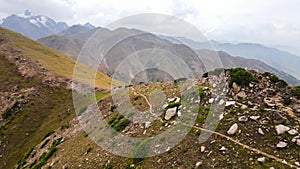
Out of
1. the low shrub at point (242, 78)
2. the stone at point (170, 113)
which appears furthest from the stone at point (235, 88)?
the stone at point (170, 113)

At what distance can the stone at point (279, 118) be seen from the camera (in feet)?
75.9

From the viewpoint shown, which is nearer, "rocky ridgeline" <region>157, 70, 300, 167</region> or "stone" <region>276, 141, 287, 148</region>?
"stone" <region>276, 141, 287, 148</region>

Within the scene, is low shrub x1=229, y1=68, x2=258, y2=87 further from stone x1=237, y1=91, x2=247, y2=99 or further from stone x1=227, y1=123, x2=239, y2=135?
stone x1=227, y1=123, x2=239, y2=135

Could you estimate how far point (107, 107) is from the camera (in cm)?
4338

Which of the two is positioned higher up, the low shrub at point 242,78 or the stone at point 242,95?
the low shrub at point 242,78

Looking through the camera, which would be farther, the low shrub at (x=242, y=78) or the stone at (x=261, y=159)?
the low shrub at (x=242, y=78)

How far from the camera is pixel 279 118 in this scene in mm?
23484

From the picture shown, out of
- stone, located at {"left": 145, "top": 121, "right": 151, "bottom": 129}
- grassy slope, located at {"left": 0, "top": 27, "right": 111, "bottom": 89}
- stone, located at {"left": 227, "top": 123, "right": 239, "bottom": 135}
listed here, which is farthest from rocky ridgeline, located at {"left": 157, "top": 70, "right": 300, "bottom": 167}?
grassy slope, located at {"left": 0, "top": 27, "right": 111, "bottom": 89}

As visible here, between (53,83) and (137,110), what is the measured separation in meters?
39.8

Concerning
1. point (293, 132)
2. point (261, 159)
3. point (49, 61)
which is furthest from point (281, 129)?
point (49, 61)

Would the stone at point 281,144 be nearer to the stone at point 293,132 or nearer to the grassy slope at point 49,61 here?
the stone at point 293,132

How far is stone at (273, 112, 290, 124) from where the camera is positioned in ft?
75.9

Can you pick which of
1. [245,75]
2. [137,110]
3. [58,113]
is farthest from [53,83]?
[245,75]

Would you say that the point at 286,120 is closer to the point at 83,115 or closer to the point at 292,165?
the point at 292,165
